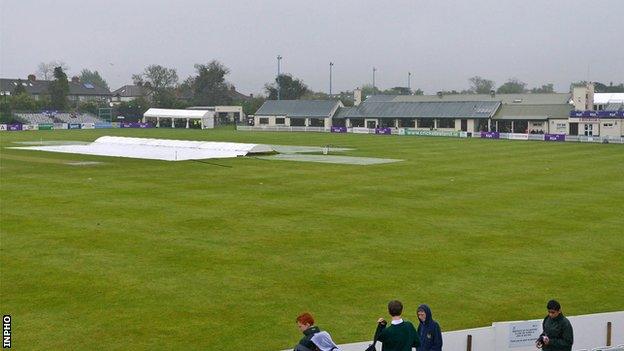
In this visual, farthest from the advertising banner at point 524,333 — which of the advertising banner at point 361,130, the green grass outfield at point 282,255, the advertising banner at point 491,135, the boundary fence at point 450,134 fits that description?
the advertising banner at point 361,130

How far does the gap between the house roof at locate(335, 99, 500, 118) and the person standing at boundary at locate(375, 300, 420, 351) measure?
115 meters

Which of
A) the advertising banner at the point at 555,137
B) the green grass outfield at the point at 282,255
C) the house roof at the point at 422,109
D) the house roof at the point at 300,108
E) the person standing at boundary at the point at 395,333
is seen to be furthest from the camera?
the house roof at the point at 300,108

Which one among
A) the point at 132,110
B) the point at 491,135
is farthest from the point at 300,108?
the point at 491,135

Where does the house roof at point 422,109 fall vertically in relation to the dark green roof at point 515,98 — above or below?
below

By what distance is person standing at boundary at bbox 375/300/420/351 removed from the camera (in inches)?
459

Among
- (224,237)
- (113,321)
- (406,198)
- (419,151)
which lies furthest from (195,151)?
(113,321)

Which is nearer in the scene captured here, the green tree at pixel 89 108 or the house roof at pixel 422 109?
the house roof at pixel 422 109

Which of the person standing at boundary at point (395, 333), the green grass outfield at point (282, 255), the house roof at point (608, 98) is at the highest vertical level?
the house roof at point (608, 98)

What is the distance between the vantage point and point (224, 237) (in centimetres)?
2745

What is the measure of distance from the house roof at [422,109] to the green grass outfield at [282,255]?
81.0 m

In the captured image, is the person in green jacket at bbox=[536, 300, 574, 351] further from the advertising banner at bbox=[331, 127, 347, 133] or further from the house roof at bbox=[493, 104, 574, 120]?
the advertising banner at bbox=[331, 127, 347, 133]

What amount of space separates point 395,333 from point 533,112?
378 feet

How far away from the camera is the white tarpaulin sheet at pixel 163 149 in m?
64.9

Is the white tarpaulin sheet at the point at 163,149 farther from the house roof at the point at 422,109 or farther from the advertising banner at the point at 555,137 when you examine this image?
the house roof at the point at 422,109
